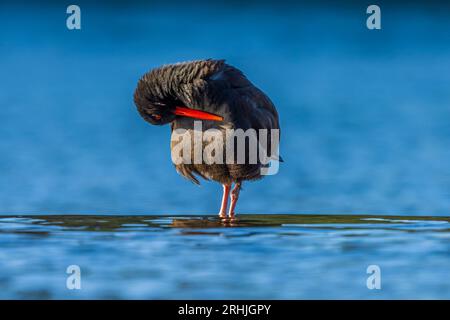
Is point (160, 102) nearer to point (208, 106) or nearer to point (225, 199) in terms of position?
point (208, 106)

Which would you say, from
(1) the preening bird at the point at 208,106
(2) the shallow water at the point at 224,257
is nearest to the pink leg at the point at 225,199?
(1) the preening bird at the point at 208,106

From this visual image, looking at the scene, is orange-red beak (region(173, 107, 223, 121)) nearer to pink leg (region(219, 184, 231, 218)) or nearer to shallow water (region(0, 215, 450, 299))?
pink leg (region(219, 184, 231, 218))

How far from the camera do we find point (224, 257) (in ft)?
22.0

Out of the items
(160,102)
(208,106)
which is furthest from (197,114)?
(160,102)

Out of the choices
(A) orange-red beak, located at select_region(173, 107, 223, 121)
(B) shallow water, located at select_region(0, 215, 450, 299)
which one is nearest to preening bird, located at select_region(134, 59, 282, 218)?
(A) orange-red beak, located at select_region(173, 107, 223, 121)

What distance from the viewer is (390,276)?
618 cm

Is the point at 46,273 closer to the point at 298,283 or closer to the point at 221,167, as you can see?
the point at 298,283

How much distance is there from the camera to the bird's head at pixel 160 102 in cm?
988

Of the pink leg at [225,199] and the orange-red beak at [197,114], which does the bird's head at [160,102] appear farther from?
the pink leg at [225,199]

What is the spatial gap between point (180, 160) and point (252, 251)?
3.39 meters

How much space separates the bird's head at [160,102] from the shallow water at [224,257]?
1.44 meters
